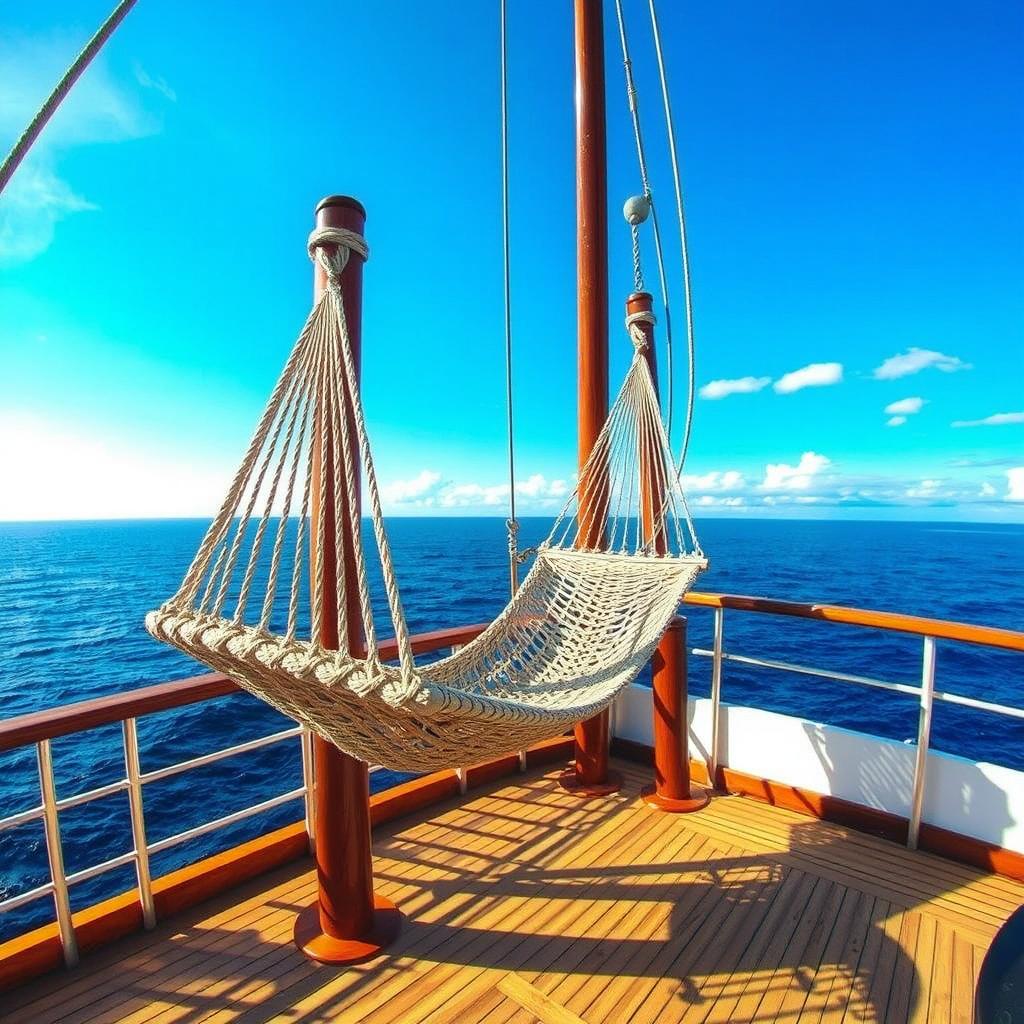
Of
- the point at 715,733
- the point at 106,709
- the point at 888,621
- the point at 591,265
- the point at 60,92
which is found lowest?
the point at 715,733

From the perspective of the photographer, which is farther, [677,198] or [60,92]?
[677,198]

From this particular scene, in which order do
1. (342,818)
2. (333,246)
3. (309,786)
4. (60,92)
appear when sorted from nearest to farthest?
(60,92)
(333,246)
(342,818)
(309,786)

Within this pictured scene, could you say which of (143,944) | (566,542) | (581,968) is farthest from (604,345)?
(143,944)

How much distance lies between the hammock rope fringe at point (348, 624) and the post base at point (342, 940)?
0.56m

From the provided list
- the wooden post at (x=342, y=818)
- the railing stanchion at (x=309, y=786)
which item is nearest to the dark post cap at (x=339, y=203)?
the wooden post at (x=342, y=818)

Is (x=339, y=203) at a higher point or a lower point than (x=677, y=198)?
lower

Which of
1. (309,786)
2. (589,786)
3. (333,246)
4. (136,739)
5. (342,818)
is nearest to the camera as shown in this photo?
(333,246)

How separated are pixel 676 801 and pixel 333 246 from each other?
74.9 inches

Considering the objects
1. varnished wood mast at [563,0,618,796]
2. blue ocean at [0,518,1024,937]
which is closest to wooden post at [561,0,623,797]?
varnished wood mast at [563,0,618,796]

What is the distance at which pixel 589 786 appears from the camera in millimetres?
2105

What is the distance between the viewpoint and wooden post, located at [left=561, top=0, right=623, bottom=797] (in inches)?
80.8

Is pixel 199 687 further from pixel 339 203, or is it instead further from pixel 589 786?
pixel 589 786

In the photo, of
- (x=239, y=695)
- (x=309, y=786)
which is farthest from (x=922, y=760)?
(x=239, y=695)

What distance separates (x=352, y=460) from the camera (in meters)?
1.14
